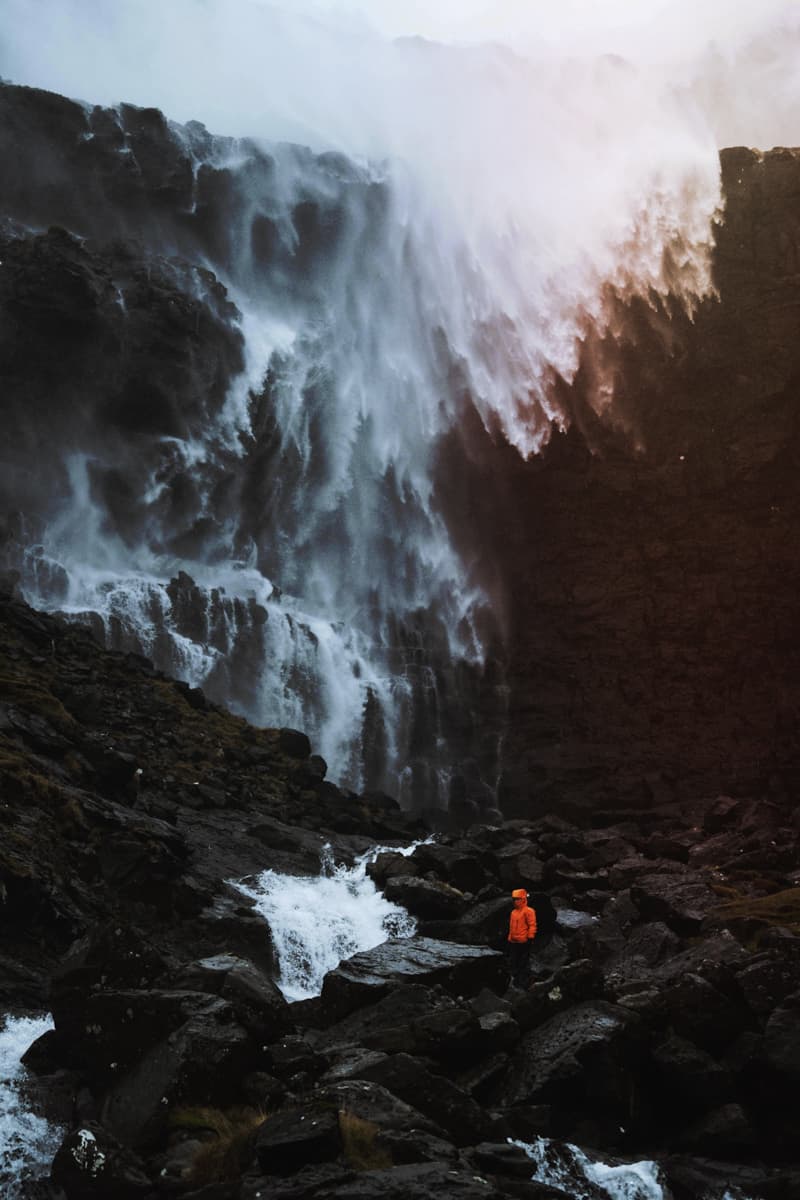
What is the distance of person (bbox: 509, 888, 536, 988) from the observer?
1717 centimetres

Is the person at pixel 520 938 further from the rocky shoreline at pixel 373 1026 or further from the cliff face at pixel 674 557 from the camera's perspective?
the cliff face at pixel 674 557

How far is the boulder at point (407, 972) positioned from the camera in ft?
45.7

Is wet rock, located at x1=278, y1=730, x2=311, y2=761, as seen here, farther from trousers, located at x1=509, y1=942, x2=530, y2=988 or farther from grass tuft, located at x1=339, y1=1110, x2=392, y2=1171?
grass tuft, located at x1=339, y1=1110, x2=392, y2=1171

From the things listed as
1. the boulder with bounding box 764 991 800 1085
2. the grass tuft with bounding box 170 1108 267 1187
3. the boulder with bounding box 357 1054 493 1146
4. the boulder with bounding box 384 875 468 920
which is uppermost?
the boulder with bounding box 384 875 468 920

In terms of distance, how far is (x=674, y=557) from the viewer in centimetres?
5278

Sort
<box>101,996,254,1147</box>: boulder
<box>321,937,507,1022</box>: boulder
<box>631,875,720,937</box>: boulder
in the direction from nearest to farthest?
1. <box>101,996,254,1147</box>: boulder
2. <box>321,937,507,1022</box>: boulder
3. <box>631,875,720,937</box>: boulder

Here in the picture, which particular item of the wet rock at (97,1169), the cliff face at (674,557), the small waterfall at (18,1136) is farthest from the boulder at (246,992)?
the cliff face at (674,557)

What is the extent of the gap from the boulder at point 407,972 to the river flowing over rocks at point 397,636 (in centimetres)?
6

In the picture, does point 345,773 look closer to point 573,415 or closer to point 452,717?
point 452,717

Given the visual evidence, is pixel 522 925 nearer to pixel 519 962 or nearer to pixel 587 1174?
pixel 519 962

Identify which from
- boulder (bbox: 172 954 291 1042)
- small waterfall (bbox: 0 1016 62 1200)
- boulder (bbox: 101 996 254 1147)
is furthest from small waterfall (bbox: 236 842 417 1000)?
boulder (bbox: 101 996 254 1147)

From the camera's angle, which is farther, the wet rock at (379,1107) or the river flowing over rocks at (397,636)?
the river flowing over rocks at (397,636)

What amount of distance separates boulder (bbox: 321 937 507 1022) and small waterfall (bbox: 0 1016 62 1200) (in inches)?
149

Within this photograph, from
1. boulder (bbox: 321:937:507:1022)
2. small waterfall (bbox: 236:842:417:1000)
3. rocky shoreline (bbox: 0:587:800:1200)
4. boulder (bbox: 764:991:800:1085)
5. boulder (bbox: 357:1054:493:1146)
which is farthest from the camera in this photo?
small waterfall (bbox: 236:842:417:1000)
